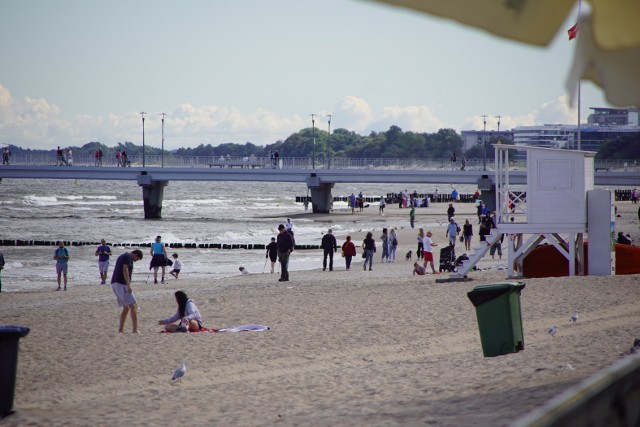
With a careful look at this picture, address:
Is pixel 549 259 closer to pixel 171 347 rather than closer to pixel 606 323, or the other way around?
pixel 606 323

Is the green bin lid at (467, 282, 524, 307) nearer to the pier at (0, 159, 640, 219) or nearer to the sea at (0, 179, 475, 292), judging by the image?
the sea at (0, 179, 475, 292)

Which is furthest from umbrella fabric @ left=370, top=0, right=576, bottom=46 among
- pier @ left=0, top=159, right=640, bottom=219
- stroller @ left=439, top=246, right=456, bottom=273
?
pier @ left=0, top=159, right=640, bottom=219

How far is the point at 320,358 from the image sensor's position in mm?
11164

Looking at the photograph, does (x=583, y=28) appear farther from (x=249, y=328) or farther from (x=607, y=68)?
(x=249, y=328)

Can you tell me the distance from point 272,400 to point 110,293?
13.5 m

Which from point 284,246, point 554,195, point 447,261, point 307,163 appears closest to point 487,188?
point 307,163

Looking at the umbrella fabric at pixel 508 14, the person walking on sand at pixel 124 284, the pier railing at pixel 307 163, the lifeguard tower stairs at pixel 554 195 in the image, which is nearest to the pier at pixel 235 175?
the pier railing at pixel 307 163

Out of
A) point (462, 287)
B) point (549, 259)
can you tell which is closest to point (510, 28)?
point (462, 287)

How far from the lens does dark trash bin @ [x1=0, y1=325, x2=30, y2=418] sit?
7832mm

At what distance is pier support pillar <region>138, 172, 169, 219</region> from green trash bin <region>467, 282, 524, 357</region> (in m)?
58.1

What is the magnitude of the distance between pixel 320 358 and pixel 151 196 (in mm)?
58795

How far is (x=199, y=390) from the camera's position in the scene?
9.43 metres

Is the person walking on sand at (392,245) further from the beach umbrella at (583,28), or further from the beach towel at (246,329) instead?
the beach umbrella at (583,28)

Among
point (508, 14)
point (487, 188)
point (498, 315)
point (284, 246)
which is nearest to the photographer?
point (508, 14)
